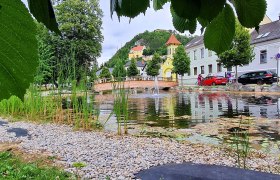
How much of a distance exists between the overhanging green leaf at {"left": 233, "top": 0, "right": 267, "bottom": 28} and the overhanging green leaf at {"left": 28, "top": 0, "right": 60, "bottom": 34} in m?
0.30

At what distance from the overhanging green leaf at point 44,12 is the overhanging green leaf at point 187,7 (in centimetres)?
19

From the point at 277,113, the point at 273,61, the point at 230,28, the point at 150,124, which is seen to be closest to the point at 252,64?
the point at 273,61

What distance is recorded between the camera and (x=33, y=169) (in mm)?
3471

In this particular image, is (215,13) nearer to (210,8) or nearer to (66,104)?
(210,8)

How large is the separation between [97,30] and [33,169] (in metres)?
33.1

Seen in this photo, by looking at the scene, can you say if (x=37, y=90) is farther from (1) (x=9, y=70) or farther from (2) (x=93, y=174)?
(1) (x=9, y=70)

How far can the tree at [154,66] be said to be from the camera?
5047cm

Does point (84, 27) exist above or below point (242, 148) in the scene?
above

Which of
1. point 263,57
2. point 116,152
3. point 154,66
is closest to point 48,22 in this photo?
point 116,152

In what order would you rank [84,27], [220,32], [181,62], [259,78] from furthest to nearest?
[181,62], [84,27], [259,78], [220,32]

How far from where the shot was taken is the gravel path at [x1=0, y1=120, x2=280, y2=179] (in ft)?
12.9

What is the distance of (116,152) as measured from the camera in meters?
4.73

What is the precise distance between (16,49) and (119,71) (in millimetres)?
5423

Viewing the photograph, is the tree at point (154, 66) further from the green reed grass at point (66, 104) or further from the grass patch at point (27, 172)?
the grass patch at point (27, 172)
